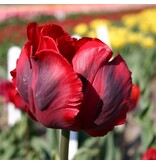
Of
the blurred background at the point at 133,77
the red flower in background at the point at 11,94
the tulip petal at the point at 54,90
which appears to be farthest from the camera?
the blurred background at the point at 133,77

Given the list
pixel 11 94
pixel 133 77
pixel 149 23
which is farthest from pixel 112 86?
pixel 149 23

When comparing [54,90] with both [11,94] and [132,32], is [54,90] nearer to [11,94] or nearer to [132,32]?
[11,94]

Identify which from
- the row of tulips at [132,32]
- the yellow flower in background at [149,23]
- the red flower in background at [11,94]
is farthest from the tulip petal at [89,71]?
the yellow flower in background at [149,23]

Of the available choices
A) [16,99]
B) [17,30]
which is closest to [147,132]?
[16,99]

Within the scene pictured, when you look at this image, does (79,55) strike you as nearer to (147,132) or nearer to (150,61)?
(147,132)

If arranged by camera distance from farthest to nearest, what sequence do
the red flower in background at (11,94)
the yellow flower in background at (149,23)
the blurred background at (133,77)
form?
the yellow flower in background at (149,23) < the blurred background at (133,77) < the red flower in background at (11,94)

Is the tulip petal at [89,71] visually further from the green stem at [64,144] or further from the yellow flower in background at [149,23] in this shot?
the yellow flower in background at [149,23]
